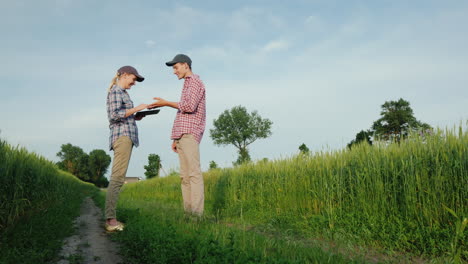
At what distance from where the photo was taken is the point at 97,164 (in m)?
88.2

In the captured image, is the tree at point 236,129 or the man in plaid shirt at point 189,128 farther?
the tree at point 236,129

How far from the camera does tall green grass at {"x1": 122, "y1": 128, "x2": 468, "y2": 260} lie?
4.14 m

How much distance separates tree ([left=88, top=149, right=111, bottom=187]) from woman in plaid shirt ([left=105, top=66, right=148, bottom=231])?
8869 cm

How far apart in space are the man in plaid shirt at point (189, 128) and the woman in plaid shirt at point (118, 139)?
0.48 meters

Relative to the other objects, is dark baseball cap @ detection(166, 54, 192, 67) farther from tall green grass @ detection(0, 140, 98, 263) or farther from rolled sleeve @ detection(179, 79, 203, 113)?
tall green grass @ detection(0, 140, 98, 263)

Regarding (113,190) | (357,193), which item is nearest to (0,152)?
(113,190)

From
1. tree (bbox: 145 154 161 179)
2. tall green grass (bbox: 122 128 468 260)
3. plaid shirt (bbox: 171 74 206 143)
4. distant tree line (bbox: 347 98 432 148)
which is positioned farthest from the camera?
tree (bbox: 145 154 161 179)

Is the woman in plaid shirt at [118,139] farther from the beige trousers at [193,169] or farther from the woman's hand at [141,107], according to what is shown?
the beige trousers at [193,169]

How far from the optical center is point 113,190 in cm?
510

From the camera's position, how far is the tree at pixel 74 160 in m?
81.2

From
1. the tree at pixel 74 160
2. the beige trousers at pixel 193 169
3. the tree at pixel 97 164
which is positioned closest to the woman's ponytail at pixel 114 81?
the beige trousers at pixel 193 169

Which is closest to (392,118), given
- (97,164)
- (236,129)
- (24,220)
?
(236,129)

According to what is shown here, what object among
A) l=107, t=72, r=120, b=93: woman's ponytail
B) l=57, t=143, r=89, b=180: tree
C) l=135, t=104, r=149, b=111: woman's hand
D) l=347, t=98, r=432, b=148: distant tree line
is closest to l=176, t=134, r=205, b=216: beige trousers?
l=135, t=104, r=149, b=111: woman's hand

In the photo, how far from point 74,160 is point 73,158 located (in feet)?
7.07
